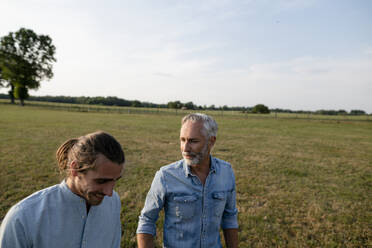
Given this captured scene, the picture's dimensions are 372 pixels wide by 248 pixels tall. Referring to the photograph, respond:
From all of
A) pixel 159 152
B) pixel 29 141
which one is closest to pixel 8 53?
pixel 29 141

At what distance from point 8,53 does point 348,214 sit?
61.6 metres

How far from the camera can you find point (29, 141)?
11.7 m

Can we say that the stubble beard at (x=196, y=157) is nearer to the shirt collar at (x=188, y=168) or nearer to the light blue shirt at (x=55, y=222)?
the shirt collar at (x=188, y=168)

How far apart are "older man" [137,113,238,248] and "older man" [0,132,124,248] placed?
74cm

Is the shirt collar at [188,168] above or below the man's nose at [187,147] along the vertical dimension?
below

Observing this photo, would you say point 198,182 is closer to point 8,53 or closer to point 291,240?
point 291,240

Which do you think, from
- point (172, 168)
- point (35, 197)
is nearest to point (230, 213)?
point (172, 168)

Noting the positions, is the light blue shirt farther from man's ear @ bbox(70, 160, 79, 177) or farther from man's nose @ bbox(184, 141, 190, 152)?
man's nose @ bbox(184, 141, 190, 152)

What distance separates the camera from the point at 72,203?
4.88 feet

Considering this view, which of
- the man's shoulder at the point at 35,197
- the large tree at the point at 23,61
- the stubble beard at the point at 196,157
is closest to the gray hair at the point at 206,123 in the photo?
the stubble beard at the point at 196,157

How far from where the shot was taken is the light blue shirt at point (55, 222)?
50.6 inches

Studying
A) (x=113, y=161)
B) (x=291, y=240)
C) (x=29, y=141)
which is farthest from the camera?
(x=29, y=141)

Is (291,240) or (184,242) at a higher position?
(184,242)

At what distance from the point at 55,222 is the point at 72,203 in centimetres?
14
